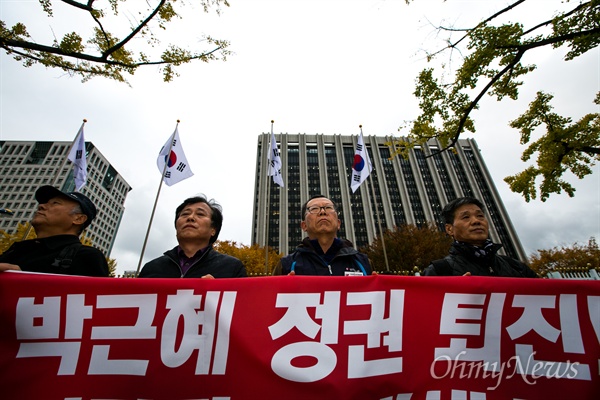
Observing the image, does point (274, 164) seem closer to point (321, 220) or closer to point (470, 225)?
point (321, 220)

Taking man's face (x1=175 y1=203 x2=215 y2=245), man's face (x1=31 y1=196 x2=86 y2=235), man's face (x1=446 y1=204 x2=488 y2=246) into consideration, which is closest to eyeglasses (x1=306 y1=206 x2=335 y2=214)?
man's face (x1=175 y1=203 x2=215 y2=245)

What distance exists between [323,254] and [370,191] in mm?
57454

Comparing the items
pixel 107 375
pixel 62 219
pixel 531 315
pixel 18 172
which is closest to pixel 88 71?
pixel 62 219

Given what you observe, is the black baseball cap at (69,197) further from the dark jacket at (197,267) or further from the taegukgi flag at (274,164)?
the taegukgi flag at (274,164)

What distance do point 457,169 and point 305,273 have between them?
73687mm

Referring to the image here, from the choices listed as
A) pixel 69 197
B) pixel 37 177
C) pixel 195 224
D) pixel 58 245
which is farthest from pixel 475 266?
pixel 37 177

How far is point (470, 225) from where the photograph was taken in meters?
2.54

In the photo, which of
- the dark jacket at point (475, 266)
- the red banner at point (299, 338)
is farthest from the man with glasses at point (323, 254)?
the red banner at point (299, 338)

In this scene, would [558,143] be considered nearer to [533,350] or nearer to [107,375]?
[533,350]

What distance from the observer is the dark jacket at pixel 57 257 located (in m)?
1.99

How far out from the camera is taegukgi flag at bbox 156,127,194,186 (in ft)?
30.1

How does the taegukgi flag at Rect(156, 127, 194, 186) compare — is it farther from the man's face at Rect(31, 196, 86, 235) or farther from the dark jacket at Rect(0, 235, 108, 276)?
the dark jacket at Rect(0, 235, 108, 276)

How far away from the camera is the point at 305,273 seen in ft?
8.32

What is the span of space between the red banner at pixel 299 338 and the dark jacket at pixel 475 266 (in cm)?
62
